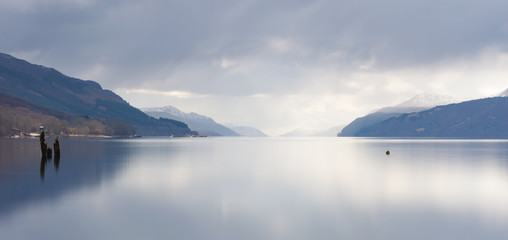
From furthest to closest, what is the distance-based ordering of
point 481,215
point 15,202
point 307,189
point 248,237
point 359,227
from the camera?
point 307,189
point 15,202
point 481,215
point 359,227
point 248,237

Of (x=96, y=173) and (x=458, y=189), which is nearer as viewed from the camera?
(x=458, y=189)

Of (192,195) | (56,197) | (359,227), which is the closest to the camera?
(359,227)

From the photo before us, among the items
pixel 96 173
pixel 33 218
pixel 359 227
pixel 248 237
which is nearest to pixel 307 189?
pixel 359 227

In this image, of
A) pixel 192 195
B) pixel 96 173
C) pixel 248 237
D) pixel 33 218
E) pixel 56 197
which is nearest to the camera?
pixel 248 237

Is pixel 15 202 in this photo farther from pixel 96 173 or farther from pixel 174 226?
pixel 96 173

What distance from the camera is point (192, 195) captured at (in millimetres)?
44688

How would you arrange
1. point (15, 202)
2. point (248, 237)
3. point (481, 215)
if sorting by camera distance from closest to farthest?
point (248, 237), point (481, 215), point (15, 202)

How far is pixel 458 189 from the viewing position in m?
50.1

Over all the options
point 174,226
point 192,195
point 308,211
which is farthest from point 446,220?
point 192,195

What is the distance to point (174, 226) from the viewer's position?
95.9 ft

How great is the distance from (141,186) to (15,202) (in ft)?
50.3

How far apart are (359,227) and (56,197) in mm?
27196

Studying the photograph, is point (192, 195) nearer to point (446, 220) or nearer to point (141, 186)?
point (141, 186)

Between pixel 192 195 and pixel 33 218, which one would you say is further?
pixel 192 195
